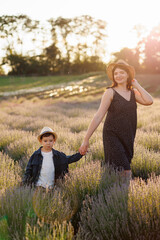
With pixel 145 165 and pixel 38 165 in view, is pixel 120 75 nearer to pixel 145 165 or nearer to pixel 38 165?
pixel 145 165

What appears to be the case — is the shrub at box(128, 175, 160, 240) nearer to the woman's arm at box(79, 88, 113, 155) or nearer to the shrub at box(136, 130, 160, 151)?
the woman's arm at box(79, 88, 113, 155)

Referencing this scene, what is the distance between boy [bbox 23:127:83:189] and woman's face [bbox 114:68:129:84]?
3.38 ft

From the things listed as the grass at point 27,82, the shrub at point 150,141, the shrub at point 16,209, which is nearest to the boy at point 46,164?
the shrub at point 16,209

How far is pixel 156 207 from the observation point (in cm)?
197

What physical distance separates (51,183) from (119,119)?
3.61ft

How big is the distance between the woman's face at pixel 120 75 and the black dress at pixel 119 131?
0.16 metres

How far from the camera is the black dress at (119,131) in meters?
3.08

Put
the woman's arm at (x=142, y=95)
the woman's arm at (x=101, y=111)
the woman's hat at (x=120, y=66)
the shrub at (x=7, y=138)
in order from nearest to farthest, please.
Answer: the woman's arm at (x=101, y=111)
the woman's hat at (x=120, y=66)
the woman's arm at (x=142, y=95)
the shrub at (x=7, y=138)

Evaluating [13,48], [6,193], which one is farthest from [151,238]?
[13,48]

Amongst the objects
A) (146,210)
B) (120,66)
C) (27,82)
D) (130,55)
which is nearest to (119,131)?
(120,66)

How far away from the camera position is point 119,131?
311 centimetres

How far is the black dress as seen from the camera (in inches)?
121

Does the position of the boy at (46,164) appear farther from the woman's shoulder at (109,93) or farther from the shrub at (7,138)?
the shrub at (7,138)

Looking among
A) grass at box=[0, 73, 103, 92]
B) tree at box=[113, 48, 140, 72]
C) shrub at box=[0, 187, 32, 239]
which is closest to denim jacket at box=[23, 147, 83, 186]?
shrub at box=[0, 187, 32, 239]
